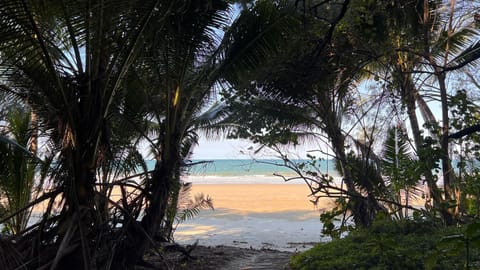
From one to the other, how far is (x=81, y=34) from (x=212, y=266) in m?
4.00

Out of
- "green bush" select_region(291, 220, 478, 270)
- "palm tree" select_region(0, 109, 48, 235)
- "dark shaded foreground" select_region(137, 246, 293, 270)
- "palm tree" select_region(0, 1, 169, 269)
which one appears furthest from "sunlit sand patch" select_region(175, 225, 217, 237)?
"palm tree" select_region(0, 1, 169, 269)

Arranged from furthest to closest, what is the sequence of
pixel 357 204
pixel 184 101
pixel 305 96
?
pixel 357 204, pixel 305 96, pixel 184 101

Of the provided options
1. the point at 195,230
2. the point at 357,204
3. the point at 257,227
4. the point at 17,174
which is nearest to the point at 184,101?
the point at 17,174

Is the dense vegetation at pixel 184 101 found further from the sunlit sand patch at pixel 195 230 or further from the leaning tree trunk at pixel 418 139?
the sunlit sand patch at pixel 195 230

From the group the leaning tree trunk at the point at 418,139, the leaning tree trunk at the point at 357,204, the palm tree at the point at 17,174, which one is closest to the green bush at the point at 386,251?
the leaning tree trunk at the point at 418,139

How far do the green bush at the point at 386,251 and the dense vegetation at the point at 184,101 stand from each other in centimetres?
4

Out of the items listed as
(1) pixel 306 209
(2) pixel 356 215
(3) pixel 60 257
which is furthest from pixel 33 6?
(1) pixel 306 209

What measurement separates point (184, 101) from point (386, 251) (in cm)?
310

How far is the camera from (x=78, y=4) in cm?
330

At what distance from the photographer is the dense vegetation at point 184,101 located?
3518mm

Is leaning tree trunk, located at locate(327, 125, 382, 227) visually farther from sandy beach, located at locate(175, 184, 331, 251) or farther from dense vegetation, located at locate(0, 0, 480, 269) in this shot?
sandy beach, located at locate(175, 184, 331, 251)

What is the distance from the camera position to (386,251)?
13.8ft

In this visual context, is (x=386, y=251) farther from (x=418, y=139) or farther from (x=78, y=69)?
(x=78, y=69)

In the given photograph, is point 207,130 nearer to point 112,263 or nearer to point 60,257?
point 112,263
